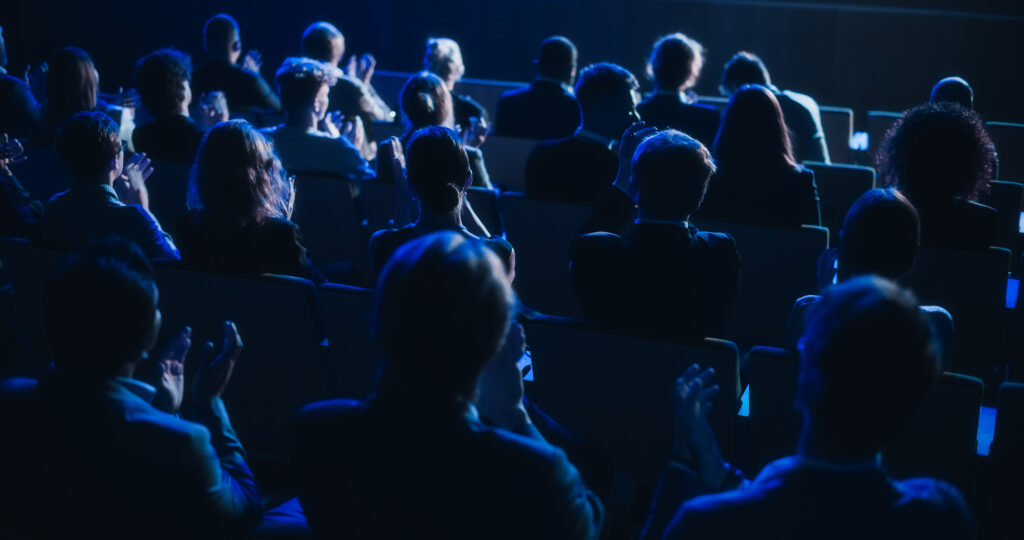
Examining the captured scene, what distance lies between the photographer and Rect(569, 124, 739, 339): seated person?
2523 mm

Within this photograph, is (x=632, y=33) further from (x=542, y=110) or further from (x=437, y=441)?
(x=437, y=441)

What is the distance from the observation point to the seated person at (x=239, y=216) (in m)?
2.80

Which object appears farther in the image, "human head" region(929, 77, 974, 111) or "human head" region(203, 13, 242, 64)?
"human head" region(203, 13, 242, 64)

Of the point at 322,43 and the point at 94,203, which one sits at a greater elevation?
the point at 322,43

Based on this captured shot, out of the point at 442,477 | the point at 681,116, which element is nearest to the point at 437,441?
the point at 442,477

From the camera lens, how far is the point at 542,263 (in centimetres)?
367

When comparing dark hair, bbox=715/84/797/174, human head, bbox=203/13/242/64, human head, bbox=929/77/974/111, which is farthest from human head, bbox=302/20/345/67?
human head, bbox=929/77/974/111

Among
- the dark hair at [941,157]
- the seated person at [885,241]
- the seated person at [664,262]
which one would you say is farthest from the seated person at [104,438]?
the dark hair at [941,157]

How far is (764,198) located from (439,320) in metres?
2.47

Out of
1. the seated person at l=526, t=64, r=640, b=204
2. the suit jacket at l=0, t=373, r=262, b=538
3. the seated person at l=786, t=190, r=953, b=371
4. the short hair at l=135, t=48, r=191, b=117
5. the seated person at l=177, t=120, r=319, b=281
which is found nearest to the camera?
the suit jacket at l=0, t=373, r=262, b=538

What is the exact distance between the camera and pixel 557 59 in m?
5.50

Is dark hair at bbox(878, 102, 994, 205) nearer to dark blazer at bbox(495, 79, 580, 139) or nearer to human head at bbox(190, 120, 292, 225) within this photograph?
human head at bbox(190, 120, 292, 225)

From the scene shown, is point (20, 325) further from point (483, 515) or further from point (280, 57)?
point (280, 57)

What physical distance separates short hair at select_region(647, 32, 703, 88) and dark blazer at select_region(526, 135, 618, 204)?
3.76 ft
